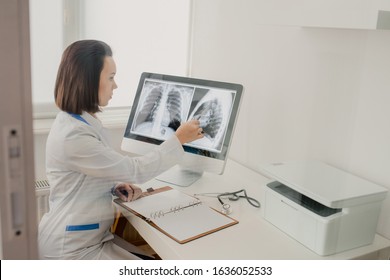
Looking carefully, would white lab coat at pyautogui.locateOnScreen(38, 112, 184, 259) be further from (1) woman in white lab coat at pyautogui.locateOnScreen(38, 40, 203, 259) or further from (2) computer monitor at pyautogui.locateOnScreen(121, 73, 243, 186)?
(2) computer monitor at pyautogui.locateOnScreen(121, 73, 243, 186)

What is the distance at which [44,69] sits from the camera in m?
0.91

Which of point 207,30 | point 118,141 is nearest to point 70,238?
point 118,141

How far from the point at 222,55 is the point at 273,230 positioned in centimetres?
68

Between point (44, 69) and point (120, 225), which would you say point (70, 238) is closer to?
point (120, 225)

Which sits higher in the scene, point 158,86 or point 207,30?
point 207,30

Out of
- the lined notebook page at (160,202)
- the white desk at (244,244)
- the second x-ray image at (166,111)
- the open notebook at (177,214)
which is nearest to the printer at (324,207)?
the white desk at (244,244)

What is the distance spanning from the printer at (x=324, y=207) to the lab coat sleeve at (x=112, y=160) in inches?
14.1

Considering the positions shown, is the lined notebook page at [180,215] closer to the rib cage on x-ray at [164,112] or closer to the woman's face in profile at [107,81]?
the rib cage on x-ray at [164,112]

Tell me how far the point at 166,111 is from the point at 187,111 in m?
0.08

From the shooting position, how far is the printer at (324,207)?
1.21 m

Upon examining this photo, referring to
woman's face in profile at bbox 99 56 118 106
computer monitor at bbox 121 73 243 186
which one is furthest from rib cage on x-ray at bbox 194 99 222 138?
woman's face in profile at bbox 99 56 118 106

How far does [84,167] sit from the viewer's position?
1154 mm

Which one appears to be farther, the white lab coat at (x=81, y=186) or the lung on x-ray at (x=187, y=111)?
the lung on x-ray at (x=187, y=111)

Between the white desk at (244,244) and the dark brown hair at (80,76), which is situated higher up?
the dark brown hair at (80,76)
